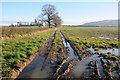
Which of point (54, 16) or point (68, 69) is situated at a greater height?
point (54, 16)

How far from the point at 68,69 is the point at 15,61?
3749 millimetres

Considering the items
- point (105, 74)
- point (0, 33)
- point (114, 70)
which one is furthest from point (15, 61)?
point (0, 33)

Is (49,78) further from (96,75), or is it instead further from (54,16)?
(54,16)

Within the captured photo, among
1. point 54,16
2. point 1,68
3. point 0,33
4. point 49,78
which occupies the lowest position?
point 49,78

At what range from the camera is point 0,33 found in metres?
14.6

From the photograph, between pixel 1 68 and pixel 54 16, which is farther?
pixel 54 16

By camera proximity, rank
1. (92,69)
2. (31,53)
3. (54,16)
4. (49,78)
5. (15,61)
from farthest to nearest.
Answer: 1. (54,16)
2. (31,53)
3. (15,61)
4. (92,69)
5. (49,78)

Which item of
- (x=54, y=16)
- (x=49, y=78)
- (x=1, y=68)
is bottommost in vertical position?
(x=49, y=78)

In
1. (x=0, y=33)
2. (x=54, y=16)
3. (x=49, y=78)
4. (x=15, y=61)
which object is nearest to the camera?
(x=49, y=78)

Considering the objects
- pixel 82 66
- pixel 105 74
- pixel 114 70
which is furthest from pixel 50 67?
pixel 114 70

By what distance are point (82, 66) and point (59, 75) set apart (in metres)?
2.14

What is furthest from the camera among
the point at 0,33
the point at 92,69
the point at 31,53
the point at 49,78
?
the point at 0,33

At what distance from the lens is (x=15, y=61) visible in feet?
22.2

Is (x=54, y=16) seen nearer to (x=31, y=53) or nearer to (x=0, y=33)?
(x=0, y=33)
